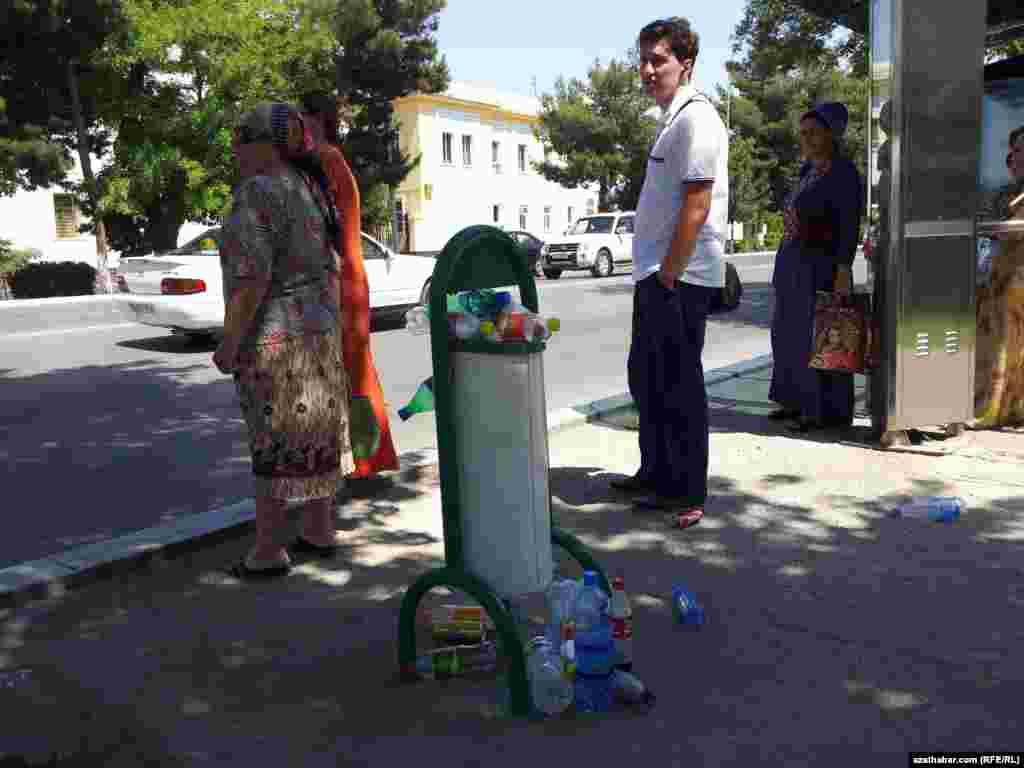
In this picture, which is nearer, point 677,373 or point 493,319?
point 493,319

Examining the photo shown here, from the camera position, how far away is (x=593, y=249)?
1107 inches

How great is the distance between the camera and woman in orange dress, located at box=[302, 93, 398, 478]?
4.45 meters

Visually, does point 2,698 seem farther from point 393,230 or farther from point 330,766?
point 393,230

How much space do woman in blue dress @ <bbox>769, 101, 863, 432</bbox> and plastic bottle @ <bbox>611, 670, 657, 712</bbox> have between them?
356 centimetres

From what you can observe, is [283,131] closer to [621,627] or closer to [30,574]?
[30,574]

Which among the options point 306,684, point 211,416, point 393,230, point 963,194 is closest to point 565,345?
point 211,416

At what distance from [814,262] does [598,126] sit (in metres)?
40.4

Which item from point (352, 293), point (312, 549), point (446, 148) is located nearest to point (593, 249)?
point (446, 148)

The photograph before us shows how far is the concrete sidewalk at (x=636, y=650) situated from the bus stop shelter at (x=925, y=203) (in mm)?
834

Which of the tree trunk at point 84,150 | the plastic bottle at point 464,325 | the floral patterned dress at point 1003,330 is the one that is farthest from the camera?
the tree trunk at point 84,150

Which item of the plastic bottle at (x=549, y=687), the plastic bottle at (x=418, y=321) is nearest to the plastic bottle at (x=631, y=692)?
the plastic bottle at (x=549, y=687)

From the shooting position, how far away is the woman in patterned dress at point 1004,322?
6152mm

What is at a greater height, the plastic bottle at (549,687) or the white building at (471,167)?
the white building at (471,167)

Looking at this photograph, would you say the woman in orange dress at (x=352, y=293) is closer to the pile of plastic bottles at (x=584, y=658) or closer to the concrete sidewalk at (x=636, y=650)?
the concrete sidewalk at (x=636, y=650)
